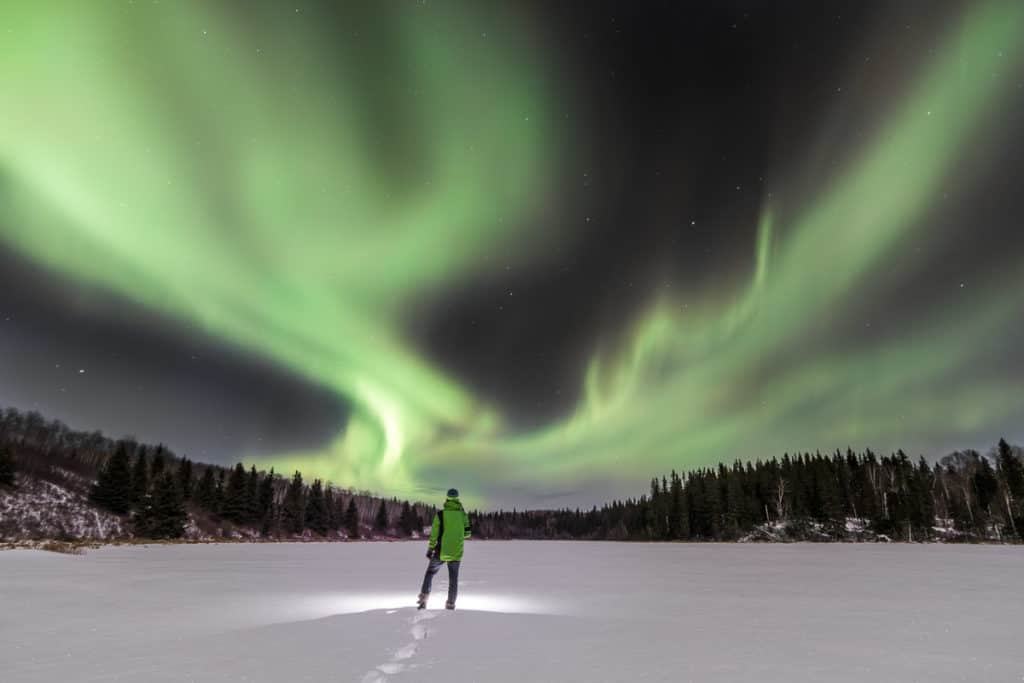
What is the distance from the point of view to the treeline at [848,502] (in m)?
99.7

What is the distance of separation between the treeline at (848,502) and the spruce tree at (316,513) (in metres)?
80.1

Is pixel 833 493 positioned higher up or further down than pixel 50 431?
further down

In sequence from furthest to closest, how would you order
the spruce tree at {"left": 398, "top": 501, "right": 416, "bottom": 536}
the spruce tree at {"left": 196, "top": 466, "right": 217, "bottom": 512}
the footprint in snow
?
the spruce tree at {"left": 398, "top": 501, "right": 416, "bottom": 536} → the spruce tree at {"left": 196, "top": 466, "right": 217, "bottom": 512} → the footprint in snow

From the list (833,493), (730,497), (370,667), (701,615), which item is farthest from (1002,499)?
(370,667)

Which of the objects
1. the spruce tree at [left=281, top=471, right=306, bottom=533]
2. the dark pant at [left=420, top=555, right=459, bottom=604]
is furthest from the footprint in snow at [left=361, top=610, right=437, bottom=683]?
the spruce tree at [left=281, top=471, right=306, bottom=533]

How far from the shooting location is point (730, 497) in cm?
11731

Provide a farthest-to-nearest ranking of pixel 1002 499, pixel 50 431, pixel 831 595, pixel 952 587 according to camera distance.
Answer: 1. pixel 50 431
2. pixel 1002 499
3. pixel 952 587
4. pixel 831 595

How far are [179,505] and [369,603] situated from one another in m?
73.8

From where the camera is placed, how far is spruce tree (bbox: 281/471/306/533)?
10025cm

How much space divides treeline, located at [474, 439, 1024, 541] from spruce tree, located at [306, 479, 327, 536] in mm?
80077

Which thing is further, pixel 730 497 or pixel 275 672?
pixel 730 497

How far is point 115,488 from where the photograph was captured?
73.9 metres

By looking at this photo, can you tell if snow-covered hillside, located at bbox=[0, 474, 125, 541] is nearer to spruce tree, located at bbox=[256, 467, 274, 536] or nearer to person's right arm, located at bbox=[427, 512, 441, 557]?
spruce tree, located at bbox=[256, 467, 274, 536]

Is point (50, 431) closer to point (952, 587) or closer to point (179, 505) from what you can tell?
point (179, 505)
